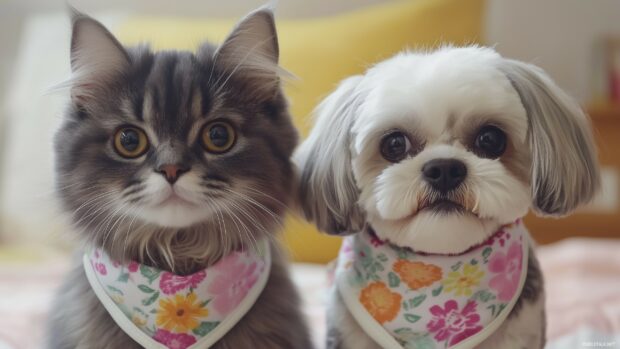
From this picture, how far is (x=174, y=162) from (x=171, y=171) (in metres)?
0.02

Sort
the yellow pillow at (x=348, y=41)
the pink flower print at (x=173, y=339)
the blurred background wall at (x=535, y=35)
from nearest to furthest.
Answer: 1. the pink flower print at (x=173, y=339)
2. the yellow pillow at (x=348, y=41)
3. the blurred background wall at (x=535, y=35)

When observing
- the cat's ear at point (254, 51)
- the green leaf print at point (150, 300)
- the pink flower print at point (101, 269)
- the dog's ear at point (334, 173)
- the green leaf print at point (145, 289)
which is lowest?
the green leaf print at point (150, 300)

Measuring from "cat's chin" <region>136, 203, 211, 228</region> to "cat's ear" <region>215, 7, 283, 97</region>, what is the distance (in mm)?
277

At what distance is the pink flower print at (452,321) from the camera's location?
4.03 feet

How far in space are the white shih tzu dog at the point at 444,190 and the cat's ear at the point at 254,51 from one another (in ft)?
0.51

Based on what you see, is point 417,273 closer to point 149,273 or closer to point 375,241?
point 375,241

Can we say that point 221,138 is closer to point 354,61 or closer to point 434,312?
point 434,312

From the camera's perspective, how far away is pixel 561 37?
289 cm

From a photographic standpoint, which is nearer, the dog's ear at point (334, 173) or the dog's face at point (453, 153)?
the dog's face at point (453, 153)

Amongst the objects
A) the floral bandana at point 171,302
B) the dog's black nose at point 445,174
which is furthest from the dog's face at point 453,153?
the floral bandana at point 171,302

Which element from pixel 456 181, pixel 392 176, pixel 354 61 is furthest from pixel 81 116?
pixel 354 61

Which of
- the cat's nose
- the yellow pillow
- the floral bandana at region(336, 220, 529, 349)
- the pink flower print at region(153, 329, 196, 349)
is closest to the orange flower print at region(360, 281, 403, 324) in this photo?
the floral bandana at region(336, 220, 529, 349)

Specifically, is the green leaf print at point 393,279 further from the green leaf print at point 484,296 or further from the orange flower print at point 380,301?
the green leaf print at point 484,296

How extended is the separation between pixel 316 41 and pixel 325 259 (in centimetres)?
73
